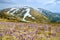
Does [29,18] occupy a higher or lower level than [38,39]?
lower

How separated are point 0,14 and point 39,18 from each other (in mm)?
17280

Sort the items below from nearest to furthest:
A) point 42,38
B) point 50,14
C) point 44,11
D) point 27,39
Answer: point 27,39
point 42,38
point 44,11
point 50,14

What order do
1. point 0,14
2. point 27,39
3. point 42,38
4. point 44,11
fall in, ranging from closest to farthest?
point 27,39 < point 42,38 < point 44,11 < point 0,14

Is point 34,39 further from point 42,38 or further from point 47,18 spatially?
point 47,18

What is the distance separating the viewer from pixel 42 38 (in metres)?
6.63

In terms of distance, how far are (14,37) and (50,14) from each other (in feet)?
74.0

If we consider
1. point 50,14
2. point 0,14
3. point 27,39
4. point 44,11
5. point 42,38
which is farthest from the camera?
point 0,14

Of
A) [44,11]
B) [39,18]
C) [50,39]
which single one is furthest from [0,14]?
[50,39]

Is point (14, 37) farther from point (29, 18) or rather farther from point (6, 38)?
point (29, 18)

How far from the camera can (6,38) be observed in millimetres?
6102

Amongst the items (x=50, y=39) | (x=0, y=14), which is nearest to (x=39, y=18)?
(x=0, y=14)

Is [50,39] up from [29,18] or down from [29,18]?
up

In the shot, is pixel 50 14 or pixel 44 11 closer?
pixel 44 11

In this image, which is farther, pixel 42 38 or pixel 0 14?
pixel 0 14
